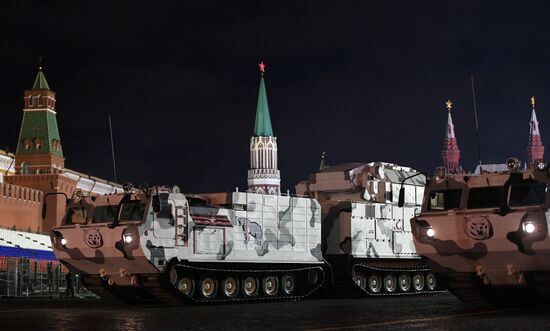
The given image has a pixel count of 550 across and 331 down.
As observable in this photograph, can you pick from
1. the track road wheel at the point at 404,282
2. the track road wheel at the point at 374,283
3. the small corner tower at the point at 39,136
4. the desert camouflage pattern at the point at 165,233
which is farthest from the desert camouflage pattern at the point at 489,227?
the small corner tower at the point at 39,136

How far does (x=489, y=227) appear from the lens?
61.6 ft

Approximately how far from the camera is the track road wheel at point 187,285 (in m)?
23.7

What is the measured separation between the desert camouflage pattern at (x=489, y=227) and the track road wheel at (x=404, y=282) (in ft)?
34.1

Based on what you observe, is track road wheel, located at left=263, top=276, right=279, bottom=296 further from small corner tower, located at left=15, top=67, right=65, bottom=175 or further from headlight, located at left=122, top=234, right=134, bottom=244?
small corner tower, located at left=15, top=67, right=65, bottom=175

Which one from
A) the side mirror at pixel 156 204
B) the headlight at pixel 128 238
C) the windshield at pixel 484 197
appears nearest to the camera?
the windshield at pixel 484 197

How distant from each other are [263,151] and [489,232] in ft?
532

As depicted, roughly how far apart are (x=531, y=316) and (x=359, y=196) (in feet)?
49.5

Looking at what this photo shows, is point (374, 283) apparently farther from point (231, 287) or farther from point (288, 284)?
point (231, 287)

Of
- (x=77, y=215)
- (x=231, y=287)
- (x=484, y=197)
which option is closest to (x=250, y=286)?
(x=231, y=287)

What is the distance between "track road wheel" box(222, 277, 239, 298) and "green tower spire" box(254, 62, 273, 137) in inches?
6067

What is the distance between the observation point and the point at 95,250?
2302cm

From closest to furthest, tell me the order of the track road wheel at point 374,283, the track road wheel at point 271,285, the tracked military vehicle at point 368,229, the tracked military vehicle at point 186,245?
the tracked military vehicle at point 186,245 → the track road wheel at point 271,285 → the tracked military vehicle at point 368,229 → the track road wheel at point 374,283

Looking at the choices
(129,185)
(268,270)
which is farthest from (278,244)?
(129,185)

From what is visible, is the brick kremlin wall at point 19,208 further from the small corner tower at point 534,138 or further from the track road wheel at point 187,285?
the small corner tower at point 534,138
